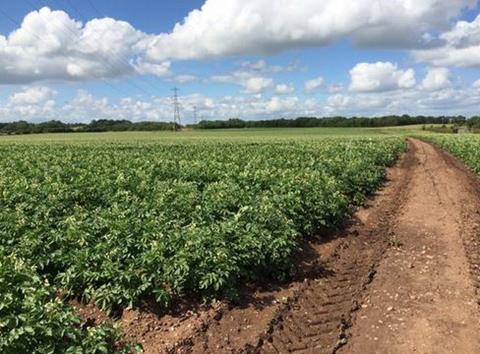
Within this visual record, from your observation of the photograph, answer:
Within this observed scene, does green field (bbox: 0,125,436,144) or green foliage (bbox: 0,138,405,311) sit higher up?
green foliage (bbox: 0,138,405,311)

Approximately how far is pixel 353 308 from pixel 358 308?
79mm

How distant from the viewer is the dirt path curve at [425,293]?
19.2 feet

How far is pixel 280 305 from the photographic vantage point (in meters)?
6.89

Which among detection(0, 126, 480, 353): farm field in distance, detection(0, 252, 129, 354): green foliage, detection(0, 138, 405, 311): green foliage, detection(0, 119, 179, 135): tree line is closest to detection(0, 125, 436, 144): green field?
detection(0, 119, 179, 135): tree line

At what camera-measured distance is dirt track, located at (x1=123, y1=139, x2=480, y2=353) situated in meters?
5.80

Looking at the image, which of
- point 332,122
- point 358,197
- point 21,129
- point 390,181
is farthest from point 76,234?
point 332,122

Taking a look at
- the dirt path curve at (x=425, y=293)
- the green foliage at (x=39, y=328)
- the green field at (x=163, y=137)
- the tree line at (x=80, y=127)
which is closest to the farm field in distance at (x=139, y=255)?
the green foliage at (x=39, y=328)

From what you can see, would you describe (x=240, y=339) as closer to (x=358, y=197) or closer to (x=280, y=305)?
(x=280, y=305)

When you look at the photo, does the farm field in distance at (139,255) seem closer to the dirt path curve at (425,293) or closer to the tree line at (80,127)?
the dirt path curve at (425,293)

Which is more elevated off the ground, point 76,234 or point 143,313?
point 76,234

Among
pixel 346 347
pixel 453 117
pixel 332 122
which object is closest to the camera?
pixel 346 347

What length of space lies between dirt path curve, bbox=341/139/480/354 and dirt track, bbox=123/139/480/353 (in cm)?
1

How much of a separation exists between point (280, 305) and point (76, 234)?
2922mm

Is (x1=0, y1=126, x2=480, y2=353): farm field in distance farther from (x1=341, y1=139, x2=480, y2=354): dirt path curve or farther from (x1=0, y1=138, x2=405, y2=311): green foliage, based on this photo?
(x1=341, y1=139, x2=480, y2=354): dirt path curve
